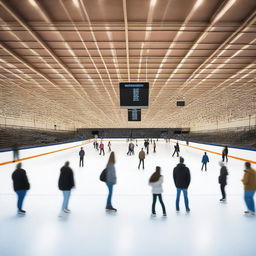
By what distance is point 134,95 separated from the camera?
8.62 m

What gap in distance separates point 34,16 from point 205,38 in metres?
6.10

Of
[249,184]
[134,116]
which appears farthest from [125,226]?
[134,116]

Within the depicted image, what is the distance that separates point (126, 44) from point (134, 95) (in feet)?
7.05

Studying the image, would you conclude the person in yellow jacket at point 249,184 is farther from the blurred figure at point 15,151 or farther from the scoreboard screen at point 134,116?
the blurred figure at point 15,151

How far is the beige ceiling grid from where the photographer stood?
561 centimetres

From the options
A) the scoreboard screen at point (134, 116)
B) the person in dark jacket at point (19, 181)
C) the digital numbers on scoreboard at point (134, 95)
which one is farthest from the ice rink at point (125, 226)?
the scoreboard screen at point (134, 116)

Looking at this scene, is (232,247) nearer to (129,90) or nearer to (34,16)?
(129,90)

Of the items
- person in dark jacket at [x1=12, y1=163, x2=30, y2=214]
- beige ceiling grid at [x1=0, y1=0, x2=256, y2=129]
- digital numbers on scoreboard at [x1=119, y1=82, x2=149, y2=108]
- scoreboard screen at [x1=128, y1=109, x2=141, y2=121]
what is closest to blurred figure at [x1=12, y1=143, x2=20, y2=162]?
beige ceiling grid at [x1=0, y1=0, x2=256, y2=129]

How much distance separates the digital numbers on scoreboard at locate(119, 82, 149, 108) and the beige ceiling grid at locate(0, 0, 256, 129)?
1.53m

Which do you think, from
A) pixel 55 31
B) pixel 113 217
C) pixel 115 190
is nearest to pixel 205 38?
pixel 55 31

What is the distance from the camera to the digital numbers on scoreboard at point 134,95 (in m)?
8.58

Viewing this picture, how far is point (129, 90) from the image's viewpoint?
28.3 feet

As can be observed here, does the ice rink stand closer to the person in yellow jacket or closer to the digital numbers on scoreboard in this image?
the person in yellow jacket

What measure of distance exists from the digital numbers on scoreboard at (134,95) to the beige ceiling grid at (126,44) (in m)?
1.53
